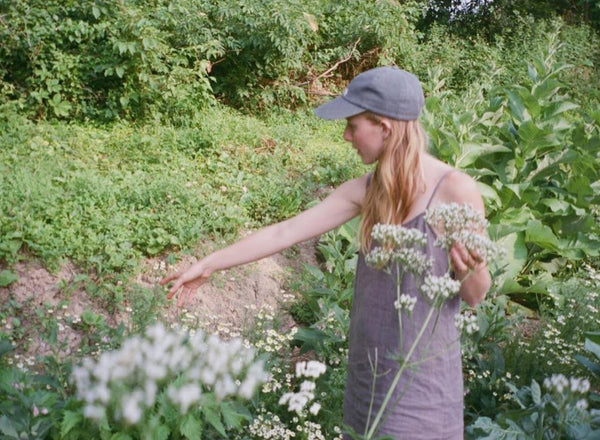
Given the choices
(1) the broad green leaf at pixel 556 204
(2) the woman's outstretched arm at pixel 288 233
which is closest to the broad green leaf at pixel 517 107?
(1) the broad green leaf at pixel 556 204

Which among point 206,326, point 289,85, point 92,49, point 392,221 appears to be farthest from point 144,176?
point 392,221

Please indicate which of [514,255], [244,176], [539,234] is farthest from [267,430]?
[244,176]

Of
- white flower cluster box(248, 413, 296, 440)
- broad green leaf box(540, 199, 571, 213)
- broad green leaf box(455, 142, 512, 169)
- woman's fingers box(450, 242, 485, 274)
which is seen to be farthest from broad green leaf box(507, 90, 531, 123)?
woman's fingers box(450, 242, 485, 274)

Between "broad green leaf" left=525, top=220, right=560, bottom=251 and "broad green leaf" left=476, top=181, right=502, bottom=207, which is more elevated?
"broad green leaf" left=476, top=181, right=502, bottom=207

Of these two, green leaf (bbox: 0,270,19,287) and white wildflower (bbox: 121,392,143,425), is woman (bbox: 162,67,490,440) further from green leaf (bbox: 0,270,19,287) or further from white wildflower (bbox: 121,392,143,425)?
green leaf (bbox: 0,270,19,287)

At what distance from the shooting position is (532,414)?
2508mm

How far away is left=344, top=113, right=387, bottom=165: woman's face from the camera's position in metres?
2.05

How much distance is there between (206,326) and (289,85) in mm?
5089

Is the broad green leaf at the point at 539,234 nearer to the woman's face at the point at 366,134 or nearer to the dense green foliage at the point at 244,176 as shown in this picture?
the dense green foliage at the point at 244,176

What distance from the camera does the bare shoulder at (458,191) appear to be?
2.00m

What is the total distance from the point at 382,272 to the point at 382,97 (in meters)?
0.53

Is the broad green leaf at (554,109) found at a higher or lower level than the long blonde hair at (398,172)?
lower

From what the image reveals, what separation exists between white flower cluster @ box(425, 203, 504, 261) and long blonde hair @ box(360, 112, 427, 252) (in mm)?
429

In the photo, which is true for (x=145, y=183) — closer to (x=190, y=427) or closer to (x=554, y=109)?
(x=554, y=109)
